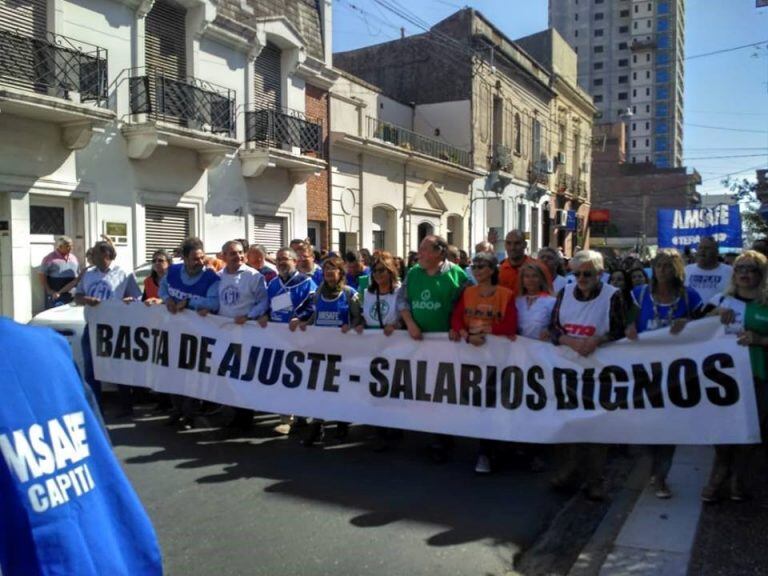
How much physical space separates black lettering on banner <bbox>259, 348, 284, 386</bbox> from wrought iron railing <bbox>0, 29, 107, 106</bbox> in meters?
7.71

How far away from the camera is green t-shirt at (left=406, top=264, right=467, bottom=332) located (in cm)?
575

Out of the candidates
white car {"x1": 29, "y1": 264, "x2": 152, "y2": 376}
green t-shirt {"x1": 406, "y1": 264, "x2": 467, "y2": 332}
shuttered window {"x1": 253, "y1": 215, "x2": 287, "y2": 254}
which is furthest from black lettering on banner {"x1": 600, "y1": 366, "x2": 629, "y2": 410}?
shuttered window {"x1": 253, "y1": 215, "x2": 287, "y2": 254}

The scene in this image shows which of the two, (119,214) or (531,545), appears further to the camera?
(119,214)

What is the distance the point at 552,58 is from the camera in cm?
3772

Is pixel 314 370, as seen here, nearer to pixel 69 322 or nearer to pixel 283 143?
pixel 69 322

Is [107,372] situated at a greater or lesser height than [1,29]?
lesser

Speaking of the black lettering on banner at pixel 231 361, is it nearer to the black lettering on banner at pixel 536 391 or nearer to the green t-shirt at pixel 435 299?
the green t-shirt at pixel 435 299

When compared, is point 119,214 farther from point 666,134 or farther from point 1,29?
point 666,134

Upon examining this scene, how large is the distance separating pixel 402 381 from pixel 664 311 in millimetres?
2101

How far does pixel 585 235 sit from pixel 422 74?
20.8 meters

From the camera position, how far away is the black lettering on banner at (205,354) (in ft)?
21.8

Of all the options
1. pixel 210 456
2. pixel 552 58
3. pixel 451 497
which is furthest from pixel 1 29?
pixel 552 58

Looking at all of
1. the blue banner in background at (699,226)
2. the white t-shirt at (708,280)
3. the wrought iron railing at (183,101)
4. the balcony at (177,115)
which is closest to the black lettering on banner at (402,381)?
the white t-shirt at (708,280)

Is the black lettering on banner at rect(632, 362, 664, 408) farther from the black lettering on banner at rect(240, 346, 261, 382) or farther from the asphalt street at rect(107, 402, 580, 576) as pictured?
the black lettering on banner at rect(240, 346, 261, 382)
